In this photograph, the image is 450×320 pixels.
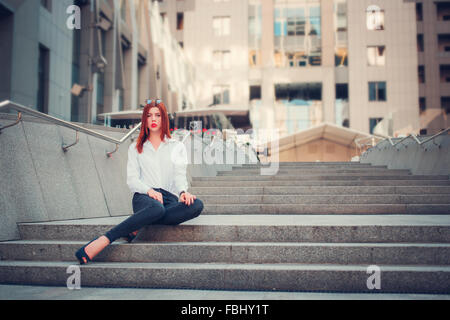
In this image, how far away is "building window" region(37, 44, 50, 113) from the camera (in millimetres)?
14055

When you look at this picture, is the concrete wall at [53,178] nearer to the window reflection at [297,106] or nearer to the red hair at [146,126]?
the red hair at [146,126]

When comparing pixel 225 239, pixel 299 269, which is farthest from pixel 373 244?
pixel 225 239

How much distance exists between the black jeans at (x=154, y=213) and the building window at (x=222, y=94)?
93.0 feet

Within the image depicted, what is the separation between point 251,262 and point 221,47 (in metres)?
30.3

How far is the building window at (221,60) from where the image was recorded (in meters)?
32.3

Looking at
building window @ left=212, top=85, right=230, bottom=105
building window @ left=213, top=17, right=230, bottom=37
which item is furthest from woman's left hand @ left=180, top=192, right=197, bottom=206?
building window @ left=213, top=17, right=230, bottom=37

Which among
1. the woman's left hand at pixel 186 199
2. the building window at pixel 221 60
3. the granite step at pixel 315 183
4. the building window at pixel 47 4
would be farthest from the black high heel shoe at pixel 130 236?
the building window at pixel 221 60

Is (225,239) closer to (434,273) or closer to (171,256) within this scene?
(171,256)

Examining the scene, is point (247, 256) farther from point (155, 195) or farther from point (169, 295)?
point (155, 195)

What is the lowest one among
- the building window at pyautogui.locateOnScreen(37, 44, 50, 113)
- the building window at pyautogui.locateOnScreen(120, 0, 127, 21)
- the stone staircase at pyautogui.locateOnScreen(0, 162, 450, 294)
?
the stone staircase at pyautogui.locateOnScreen(0, 162, 450, 294)

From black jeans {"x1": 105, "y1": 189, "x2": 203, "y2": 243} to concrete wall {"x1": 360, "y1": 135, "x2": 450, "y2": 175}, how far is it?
5896 mm

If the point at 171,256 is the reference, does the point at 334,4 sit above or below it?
above

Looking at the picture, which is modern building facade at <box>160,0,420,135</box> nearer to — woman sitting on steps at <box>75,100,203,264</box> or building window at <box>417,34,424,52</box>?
building window at <box>417,34,424,52</box>

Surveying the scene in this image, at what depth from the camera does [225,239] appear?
161 inches
